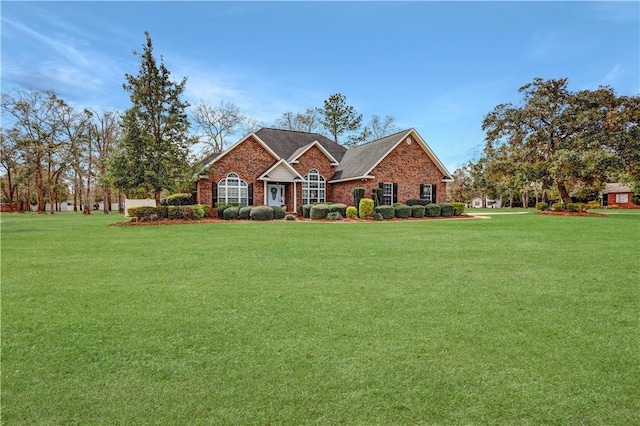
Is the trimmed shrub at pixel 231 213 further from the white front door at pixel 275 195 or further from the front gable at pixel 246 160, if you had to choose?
the white front door at pixel 275 195

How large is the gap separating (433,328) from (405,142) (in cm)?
2402

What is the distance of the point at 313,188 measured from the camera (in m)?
Result: 27.2

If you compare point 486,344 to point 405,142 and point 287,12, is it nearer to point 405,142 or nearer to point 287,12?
point 287,12

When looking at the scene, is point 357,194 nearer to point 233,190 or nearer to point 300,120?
point 233,190

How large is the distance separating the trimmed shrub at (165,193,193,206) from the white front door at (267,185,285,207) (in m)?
5.28

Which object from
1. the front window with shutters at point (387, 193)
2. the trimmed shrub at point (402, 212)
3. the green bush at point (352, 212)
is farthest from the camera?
the front window with shutters at point (387, 193)

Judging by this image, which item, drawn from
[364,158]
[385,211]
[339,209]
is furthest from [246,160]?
[385,211]

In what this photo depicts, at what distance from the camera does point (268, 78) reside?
1844 cm

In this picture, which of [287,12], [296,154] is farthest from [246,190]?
[287,12]

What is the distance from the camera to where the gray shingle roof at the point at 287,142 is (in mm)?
27656

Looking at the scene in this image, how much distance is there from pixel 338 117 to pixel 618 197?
39.5 meters

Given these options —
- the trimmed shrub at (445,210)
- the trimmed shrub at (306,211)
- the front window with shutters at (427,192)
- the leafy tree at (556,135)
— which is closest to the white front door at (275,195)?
the trimmed shrub at (306,211)

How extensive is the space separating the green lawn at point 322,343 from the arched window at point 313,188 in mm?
19447

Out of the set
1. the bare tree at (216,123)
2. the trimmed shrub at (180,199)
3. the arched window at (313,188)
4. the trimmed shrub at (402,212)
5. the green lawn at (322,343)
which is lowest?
the green lawn at (322,343)
